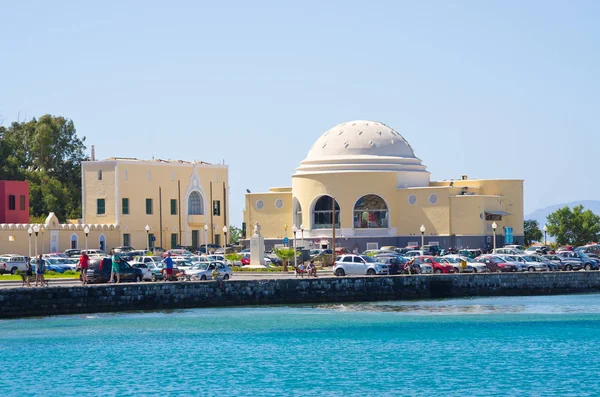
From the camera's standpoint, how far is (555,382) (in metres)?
31.5

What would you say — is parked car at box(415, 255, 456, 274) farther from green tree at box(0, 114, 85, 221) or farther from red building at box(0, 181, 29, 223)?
green tree at box(0, 114, 85, 221)

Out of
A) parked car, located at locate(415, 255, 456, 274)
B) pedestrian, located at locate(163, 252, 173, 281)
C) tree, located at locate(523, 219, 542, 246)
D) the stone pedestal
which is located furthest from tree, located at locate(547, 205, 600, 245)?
pedestrian, located at locate(163, 252, 173, 281)

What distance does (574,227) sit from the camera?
3866 inches

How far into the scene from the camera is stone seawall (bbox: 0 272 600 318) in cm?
4472

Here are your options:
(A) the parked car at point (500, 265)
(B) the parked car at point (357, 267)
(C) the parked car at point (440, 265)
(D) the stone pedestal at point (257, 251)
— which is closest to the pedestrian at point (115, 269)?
(B) the parked car at point (357, 267)

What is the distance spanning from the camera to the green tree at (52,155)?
102 metres

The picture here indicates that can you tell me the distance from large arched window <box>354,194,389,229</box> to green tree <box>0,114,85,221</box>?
28182mm

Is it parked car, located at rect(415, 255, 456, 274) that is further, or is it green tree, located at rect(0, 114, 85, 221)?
green tree, located at rect(0, 114, 85, 221)

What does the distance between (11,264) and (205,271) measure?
13944mm

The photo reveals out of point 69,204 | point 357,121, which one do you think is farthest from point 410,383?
point 69,204

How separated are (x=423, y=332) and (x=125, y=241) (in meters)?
47.1

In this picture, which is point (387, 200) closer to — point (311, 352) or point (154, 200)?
point (154, 200)

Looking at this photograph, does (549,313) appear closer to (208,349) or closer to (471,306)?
(471,306)

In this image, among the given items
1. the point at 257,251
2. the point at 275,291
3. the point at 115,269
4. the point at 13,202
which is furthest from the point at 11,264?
the point at 13,202
